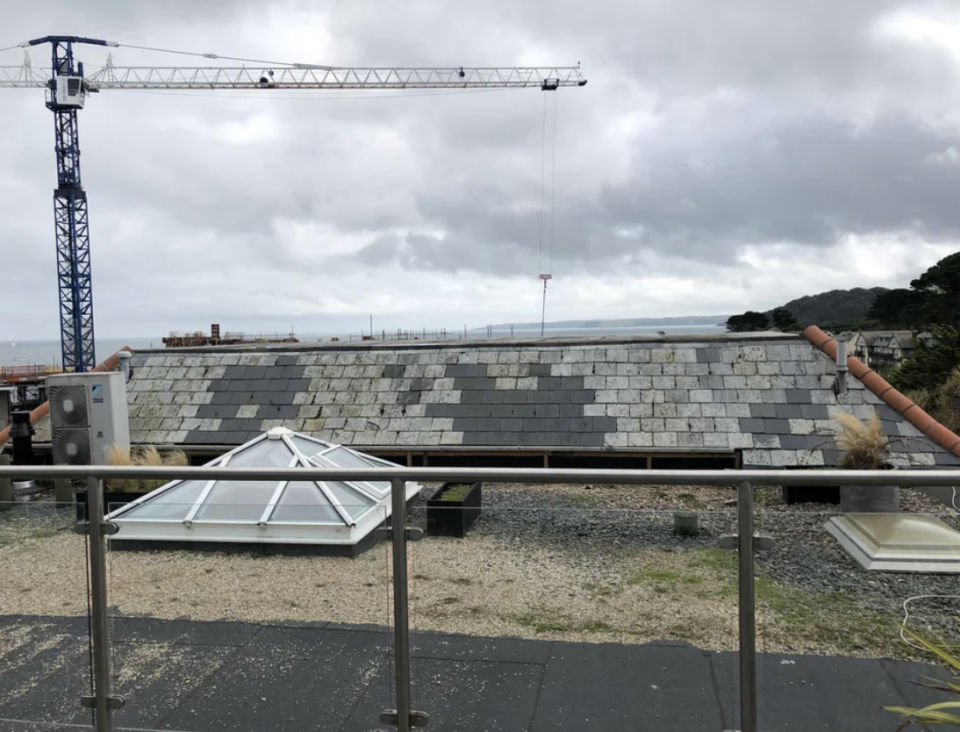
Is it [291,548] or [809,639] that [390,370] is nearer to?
[291,548]

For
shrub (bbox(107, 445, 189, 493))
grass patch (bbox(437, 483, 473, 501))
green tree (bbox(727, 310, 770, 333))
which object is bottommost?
shrub (bbox(107, 445, 189, 493))

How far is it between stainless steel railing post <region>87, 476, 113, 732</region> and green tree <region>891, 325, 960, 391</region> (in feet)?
67.2

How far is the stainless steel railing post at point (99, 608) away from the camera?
323cm

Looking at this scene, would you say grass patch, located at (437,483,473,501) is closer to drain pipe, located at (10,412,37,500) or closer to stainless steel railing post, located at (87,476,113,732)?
stainless steel railing post, located at (87,476,113,732)

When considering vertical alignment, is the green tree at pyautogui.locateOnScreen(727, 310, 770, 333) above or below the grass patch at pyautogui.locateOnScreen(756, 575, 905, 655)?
above

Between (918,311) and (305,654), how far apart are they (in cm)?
5374

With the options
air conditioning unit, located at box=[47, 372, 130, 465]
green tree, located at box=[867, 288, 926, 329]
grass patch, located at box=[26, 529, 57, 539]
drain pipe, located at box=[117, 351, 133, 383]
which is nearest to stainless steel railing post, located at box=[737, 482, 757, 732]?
grass patch, located at box=[26, 529, 57, 539]

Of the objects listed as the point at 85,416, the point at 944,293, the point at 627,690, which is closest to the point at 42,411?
the point at 85,416

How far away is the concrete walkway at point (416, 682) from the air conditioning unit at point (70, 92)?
79.6 m

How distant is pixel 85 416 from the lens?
11469mm

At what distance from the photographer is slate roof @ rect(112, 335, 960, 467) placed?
1055 centimetres

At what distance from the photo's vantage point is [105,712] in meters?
3.23

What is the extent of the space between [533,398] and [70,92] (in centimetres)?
7521

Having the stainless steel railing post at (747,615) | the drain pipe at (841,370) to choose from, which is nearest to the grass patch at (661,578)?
the stainless steel railing post at (747,615)
